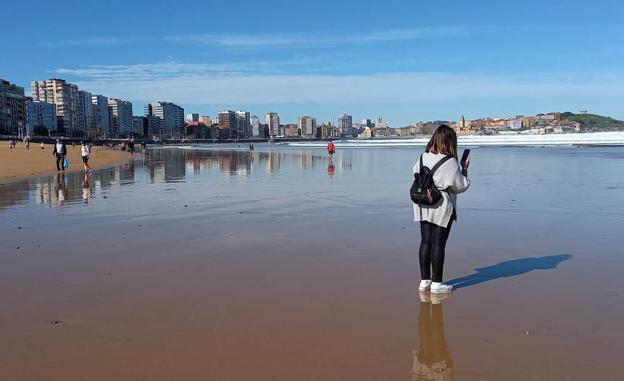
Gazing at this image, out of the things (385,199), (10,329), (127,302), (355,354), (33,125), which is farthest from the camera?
(33,125)

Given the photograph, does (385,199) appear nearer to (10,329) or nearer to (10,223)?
(10,223)

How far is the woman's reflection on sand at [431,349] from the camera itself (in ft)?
10.4

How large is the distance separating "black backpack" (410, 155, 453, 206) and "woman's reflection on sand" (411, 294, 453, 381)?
91cm

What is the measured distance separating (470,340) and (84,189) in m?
14.0

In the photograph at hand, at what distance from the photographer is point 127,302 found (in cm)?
449

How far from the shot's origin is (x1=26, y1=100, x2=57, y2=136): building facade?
170000 millimetres

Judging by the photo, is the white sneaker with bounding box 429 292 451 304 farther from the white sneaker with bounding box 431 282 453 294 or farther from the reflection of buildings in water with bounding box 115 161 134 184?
the reflection of buildings in water with bounding box 115 161 134 184

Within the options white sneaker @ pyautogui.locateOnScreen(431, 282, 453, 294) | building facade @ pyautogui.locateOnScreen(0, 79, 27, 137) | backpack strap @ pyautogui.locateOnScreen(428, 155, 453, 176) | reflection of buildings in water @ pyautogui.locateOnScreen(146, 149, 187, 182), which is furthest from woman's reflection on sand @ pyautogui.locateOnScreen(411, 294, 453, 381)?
building facade @ pyautogui.locateOnScreen(0, 79, 27, 137)

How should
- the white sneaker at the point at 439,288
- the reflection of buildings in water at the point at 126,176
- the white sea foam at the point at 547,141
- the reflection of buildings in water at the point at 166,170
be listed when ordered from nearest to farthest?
the white sneaker at the point at 439,288, the reflection of buildings in water at the point at 126,176, the reflection of buildings in water at the point at 166,170, the white sea foam at the point at 547,141

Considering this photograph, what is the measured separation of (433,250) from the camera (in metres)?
4.87

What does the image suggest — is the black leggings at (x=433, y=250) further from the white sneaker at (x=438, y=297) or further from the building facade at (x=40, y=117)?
the building facade at (x=40, y=117)

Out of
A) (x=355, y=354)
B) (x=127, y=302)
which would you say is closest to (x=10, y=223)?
(x=127, y=302)

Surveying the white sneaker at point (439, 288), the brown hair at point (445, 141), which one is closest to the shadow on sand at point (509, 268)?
the white sneaker at point (439, 288)

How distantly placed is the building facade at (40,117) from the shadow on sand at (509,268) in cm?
18490
